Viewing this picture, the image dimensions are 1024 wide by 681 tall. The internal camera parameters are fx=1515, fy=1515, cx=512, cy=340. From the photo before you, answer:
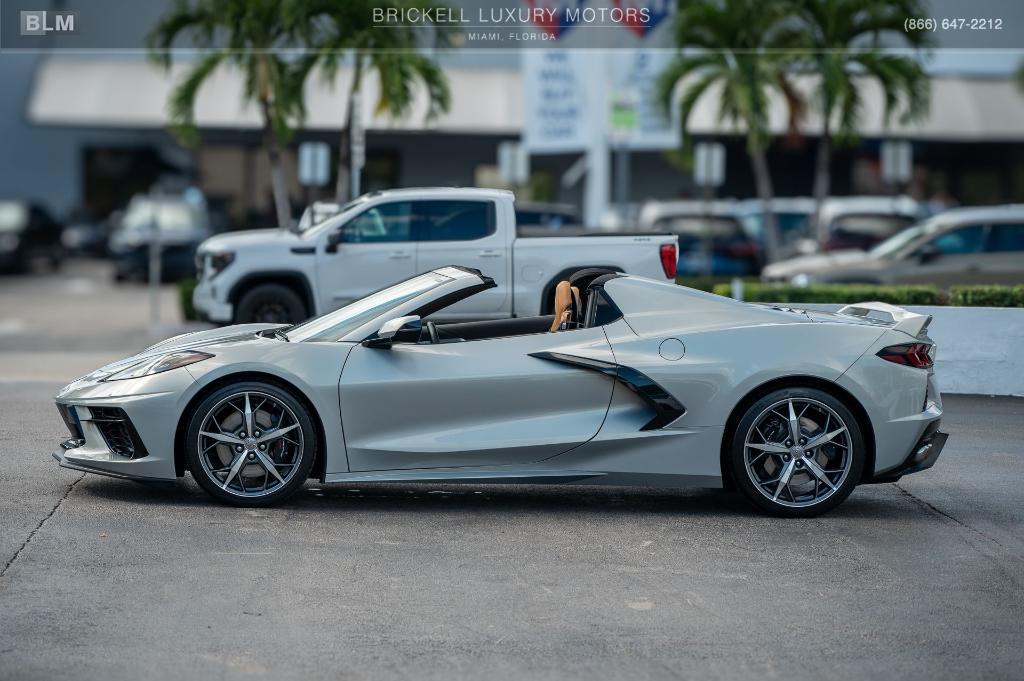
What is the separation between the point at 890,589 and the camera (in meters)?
6.59

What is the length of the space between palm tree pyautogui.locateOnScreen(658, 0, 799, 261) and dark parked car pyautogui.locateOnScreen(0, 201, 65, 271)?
1926cm

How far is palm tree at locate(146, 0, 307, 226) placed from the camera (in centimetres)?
2097

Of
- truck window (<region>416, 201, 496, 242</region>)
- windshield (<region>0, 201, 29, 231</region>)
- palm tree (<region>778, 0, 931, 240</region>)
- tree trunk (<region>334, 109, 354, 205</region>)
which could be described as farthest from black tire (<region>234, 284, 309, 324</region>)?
windshield (<region>0, 201, 29, 231</region>)

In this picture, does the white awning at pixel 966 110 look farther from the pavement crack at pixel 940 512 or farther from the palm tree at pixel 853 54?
the pavement crack at pixel 940 512

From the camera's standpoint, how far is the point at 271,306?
16188 millimetres

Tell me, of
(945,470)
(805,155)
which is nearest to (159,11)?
(805,155)

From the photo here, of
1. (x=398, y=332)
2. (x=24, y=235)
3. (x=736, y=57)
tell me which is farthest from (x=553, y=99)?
(x=398, y=332)

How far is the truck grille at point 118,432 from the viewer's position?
25.5 feet

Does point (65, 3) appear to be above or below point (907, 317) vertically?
above

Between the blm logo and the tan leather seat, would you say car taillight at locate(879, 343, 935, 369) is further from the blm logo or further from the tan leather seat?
the blm logo

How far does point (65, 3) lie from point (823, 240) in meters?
15.8

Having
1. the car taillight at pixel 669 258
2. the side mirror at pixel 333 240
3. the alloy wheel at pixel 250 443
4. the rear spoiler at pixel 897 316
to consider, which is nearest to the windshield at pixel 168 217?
the side mirror at pixel 333 240

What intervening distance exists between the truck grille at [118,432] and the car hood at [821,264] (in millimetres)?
13369

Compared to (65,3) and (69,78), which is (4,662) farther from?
(69,78)
